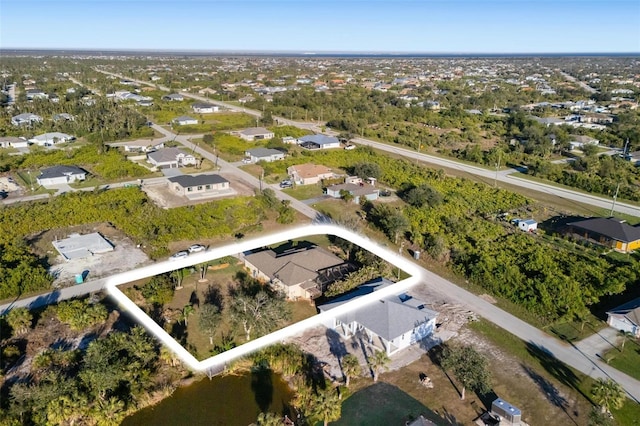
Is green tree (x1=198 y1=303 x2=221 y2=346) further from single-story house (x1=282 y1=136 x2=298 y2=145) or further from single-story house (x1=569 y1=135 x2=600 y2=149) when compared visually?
single-story house (x1=569 y1=135 x2=600 y2=149)

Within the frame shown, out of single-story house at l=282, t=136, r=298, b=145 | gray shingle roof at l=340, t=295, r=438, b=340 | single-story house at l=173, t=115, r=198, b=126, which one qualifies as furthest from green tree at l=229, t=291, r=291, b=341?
single-story house at l=173, t=115, r=198, b=126

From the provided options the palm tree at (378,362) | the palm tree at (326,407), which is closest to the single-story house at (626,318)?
the palm tree at (378,362)

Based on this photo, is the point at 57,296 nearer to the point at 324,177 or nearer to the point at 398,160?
the point at 324,177

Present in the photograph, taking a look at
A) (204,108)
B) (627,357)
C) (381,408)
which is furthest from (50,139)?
(627,357)

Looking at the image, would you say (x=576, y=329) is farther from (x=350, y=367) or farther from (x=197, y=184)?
(x=197, y=184)

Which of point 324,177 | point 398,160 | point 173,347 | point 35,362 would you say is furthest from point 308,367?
point 398,160
